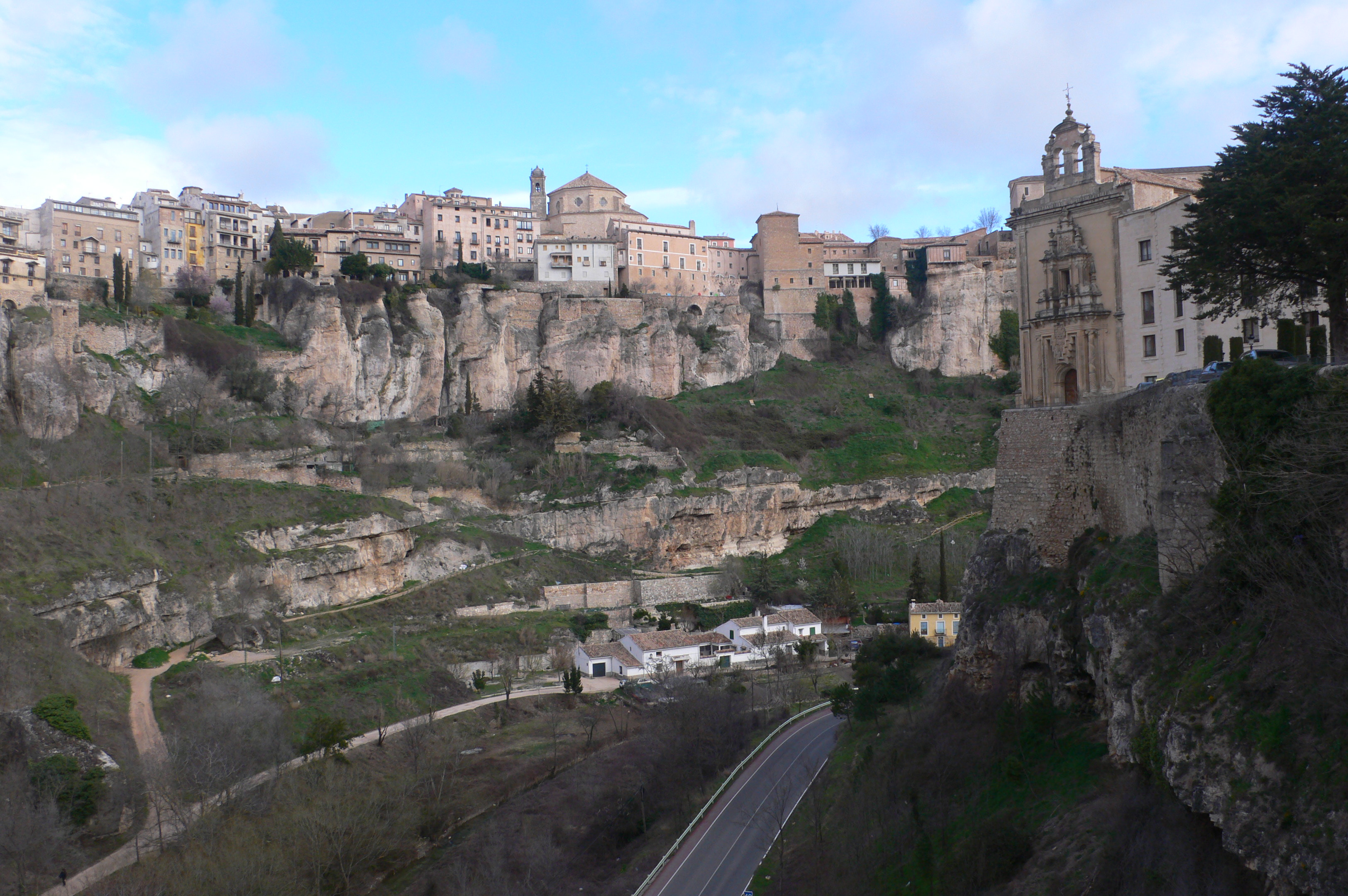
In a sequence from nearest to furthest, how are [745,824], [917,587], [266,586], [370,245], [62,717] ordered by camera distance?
[745,824], [62,717], [266,586], [917,587], [370,245]

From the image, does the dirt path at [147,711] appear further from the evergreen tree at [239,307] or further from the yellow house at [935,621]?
the yellow house at [935,621]

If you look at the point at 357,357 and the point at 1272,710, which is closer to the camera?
the point at 1272,710

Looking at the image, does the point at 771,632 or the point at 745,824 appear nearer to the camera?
the point at 745,824

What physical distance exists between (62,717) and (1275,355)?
30.0 metres

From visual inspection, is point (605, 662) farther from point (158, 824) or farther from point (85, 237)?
point (85, 237)

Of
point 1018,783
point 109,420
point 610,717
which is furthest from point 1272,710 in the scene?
point 109,420

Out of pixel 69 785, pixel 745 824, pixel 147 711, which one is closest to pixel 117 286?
pixel 147 711

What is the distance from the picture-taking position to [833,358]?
7812 cm

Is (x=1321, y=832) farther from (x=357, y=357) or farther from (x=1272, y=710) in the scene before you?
(x=357, y=357)

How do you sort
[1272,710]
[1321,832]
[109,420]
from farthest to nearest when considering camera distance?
[109,420], [1272,710], [1321,832]

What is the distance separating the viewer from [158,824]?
933 inches

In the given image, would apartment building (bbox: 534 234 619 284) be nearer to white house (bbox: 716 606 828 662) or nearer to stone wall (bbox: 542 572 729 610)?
stone wall (bbox: 542 572 729 610)

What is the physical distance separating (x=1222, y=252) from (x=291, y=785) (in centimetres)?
2546

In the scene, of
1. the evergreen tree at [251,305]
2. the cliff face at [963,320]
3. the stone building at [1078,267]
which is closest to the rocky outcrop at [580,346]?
the evergreen tree at [251,305]
